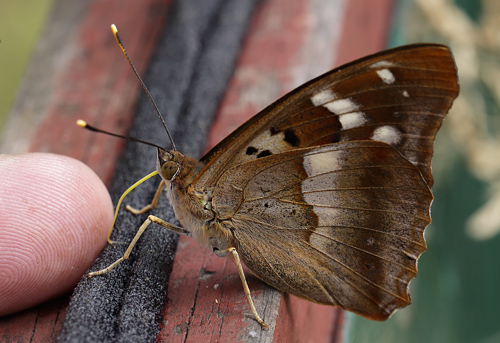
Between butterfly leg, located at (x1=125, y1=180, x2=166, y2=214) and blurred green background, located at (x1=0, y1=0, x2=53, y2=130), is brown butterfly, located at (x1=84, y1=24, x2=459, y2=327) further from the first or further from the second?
blurred green background, located at (x1=0, y1=0, x2=53, y2=130)

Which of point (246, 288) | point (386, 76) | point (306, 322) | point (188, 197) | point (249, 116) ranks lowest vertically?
point (306, 322)

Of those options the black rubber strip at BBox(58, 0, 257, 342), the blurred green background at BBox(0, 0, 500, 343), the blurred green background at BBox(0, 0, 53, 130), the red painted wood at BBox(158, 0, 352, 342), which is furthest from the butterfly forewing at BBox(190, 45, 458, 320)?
the blurred green background at BBox(0, 0, 53, 130)

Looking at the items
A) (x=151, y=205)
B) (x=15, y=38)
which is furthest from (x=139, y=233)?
(x=15, y=38)

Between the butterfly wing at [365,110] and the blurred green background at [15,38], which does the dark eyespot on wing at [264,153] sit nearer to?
the butterfly wing at [365,110]

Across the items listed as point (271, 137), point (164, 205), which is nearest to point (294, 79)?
point (271, 137)

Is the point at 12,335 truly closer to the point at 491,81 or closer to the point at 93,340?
the point at 93,340

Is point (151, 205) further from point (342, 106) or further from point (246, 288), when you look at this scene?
point (342, 106)
